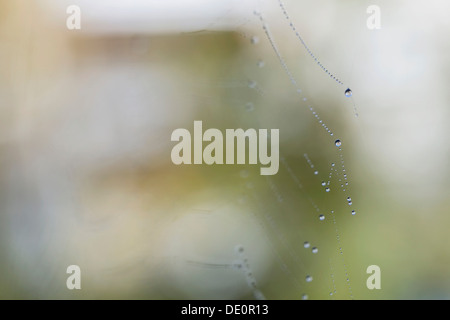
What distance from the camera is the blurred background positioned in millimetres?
928

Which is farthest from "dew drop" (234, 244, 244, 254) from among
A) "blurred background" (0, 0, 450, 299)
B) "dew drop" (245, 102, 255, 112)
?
"dew drop" (245, 102, 255, 112)

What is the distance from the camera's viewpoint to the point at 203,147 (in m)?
0.96

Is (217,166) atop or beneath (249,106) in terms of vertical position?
beneath

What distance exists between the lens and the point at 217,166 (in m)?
0.99

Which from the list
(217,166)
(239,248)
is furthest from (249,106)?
(239,248)

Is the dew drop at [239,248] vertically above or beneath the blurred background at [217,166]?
beneath

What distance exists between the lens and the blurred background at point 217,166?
3.04ft

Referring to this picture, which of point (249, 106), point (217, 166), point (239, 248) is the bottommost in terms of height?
point (239, 248)

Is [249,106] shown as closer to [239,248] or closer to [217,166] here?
[217,166]

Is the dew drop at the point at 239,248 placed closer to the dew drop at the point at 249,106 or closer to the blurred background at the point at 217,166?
the blurred background at the point at 217,166

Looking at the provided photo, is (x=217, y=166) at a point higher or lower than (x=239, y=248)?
higher

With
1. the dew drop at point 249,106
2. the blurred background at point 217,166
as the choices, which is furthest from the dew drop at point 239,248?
the dew drop at point 249,106

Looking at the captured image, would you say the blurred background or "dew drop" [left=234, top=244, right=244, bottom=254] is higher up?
the blurred background

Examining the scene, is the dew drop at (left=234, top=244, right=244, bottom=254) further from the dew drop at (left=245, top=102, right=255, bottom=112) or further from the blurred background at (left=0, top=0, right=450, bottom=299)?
the dew drop at (left=245, top=102, right=255, bottom=112)
